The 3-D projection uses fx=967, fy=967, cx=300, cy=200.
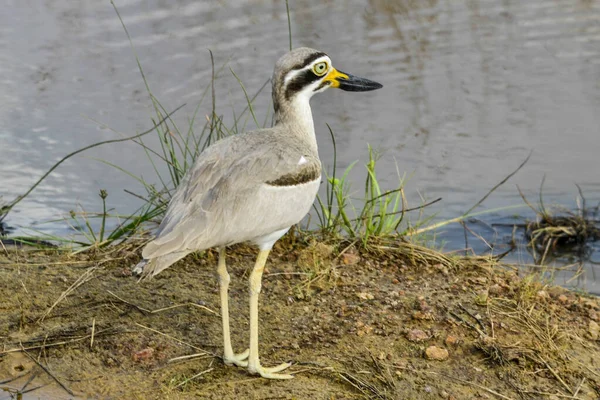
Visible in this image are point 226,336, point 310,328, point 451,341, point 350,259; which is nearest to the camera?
point 226,336

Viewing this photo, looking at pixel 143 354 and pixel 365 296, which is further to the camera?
pixel 365 296

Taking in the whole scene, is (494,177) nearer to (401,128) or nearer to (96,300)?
(401,128)

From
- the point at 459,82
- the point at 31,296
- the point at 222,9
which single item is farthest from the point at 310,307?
the point at 222,9

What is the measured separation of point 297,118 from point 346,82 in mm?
464

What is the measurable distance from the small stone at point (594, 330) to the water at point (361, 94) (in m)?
1.27

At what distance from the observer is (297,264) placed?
586 centimetres

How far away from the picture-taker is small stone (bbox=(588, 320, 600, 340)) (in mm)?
5473

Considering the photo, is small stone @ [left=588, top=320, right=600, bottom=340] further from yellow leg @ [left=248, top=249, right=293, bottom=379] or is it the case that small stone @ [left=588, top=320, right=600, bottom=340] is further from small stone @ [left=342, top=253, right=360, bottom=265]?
yellow leg @ [left=248, top=249, right=293, bottom=379]

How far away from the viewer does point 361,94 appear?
9.55m

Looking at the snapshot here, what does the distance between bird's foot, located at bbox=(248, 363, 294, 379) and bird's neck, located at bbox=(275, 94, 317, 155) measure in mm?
1258

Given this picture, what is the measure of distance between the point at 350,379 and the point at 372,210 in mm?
1702

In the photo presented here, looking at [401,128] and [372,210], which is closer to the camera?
[372,210]

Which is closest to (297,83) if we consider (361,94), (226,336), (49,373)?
(226,336)

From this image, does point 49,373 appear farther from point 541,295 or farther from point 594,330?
point 594,330
